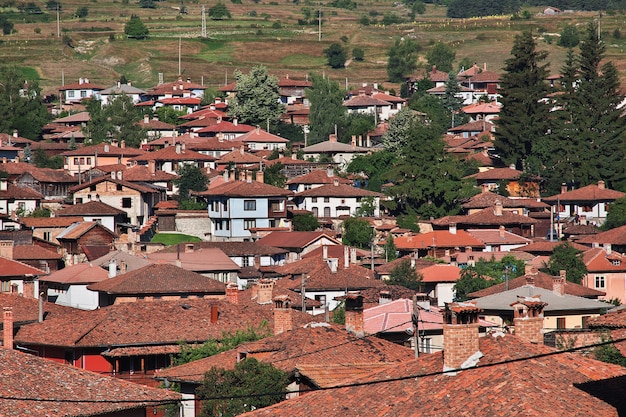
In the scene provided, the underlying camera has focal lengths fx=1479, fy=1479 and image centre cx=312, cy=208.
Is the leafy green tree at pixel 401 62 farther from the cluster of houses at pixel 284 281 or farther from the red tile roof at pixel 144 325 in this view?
the red tile roof at pixel 144 325

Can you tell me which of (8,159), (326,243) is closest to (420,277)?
(326,243)

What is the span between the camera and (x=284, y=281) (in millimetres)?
70375

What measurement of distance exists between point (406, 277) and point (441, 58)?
343ft

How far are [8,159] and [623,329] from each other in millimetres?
94092

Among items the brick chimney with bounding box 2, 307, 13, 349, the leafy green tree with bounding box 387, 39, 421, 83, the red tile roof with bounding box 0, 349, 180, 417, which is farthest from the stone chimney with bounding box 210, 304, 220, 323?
the leafy green tree with bounding box 387, 39, 421, 83

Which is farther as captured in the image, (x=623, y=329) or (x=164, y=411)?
(x=164, y=411)

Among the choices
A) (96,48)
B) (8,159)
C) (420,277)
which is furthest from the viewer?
(96,48)

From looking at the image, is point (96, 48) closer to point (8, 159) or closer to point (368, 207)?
point (8, 159)

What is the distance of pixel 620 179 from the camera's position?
346ft

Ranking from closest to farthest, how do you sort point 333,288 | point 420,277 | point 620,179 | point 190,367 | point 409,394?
point 409,394 → point 190,367 → point 333,288 → point 420,277 → point 620,179

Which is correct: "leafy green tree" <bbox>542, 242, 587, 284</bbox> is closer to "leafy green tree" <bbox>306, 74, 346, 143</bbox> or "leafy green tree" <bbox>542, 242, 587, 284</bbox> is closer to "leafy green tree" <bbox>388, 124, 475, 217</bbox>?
"leafy green tree" <bbox>388, 124, 475, 217</bbox>

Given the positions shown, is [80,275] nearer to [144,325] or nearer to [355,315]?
[144,325]

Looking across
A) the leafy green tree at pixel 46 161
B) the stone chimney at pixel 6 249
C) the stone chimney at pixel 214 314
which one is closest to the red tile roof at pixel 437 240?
the stone chimney at pixel 6 249

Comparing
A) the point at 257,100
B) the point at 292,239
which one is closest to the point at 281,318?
the point at 292,239
